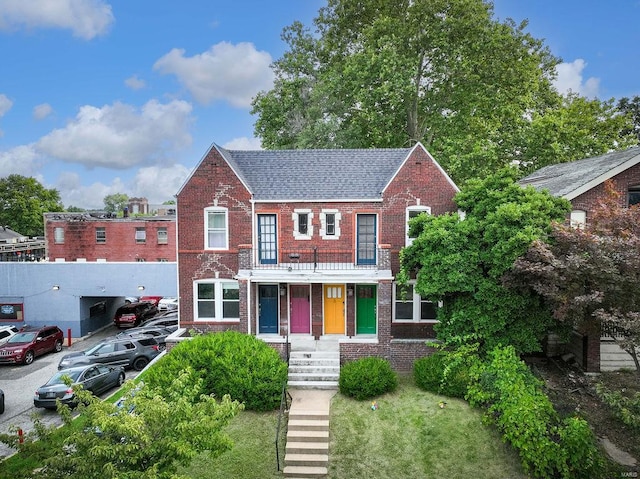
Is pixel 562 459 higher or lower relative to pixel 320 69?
lower

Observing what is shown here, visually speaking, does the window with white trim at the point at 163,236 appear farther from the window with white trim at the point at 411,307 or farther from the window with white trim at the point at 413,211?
the window with white trim at the point at 413,211

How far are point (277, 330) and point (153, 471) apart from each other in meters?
11.9

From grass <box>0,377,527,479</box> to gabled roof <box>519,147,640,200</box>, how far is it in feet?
31.7

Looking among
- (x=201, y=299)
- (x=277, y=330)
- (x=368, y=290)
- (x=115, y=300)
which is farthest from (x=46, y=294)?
(x=368, y=290)

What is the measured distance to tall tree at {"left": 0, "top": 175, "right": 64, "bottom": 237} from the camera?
64.1 meters

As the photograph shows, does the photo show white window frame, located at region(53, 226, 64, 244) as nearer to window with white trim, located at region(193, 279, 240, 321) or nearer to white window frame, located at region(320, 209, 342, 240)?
window with white trim, located at region(193, 279, 240, 321)

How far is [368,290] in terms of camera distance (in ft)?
→ 59.7

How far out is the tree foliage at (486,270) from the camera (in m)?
13.7

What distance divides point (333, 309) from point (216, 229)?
6267mm

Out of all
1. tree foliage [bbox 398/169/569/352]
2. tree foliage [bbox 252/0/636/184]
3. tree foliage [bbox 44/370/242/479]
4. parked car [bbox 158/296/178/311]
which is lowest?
parked car [bbox 158/296/178/311]

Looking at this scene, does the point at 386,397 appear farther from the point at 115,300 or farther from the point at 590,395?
the point at 115,300

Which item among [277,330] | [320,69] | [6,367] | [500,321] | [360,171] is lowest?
[6,367]

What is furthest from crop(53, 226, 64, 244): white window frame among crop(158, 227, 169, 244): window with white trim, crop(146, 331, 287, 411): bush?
crop(146, 331, 287, 411): bush

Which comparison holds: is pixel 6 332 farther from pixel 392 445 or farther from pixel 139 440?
pixel 392 445
